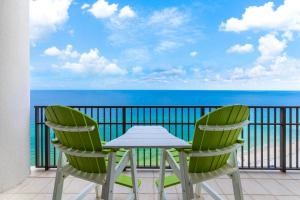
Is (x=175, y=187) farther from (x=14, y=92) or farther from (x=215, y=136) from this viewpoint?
(x=14, y=92)

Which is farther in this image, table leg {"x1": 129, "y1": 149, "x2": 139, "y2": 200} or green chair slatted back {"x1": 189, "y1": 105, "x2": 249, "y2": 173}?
table leg {"x1": 129, "y1": 149, "x2": 139, "y2": 200}

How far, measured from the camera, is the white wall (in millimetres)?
3217

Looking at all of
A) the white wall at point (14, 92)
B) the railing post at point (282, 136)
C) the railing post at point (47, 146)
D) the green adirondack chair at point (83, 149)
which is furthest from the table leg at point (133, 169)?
the railing post at point (282, 136)

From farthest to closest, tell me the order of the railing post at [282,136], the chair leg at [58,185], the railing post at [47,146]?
the railing post at [47,146], the railing post at [282,136], the chair leg at [58,185]

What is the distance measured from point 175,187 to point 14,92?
232cm

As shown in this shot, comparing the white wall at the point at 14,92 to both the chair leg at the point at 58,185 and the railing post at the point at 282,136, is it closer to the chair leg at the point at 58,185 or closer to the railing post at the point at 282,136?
the chair leg at the point at 58,185

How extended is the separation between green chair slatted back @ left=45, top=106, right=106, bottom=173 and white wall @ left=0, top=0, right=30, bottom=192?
4.66 feet

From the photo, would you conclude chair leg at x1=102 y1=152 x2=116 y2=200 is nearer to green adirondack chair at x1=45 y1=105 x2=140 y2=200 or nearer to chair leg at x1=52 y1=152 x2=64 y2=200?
green adirondack chair at x1=45 y1=105 x2=140 y2=200

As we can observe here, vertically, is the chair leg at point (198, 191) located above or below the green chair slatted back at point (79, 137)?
below

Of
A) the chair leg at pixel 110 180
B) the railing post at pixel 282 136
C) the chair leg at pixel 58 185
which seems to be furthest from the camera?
the railing post at pixel 282 136

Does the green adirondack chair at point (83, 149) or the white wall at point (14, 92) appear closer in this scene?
the green adirondack chair at point (83, 149)

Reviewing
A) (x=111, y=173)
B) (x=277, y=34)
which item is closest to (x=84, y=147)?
(x=111, y=173)

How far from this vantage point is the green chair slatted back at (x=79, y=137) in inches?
78.8

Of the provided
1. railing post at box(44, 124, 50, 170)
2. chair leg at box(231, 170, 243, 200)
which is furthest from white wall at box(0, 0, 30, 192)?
chair leg at box(231, 170, 243, 200)
